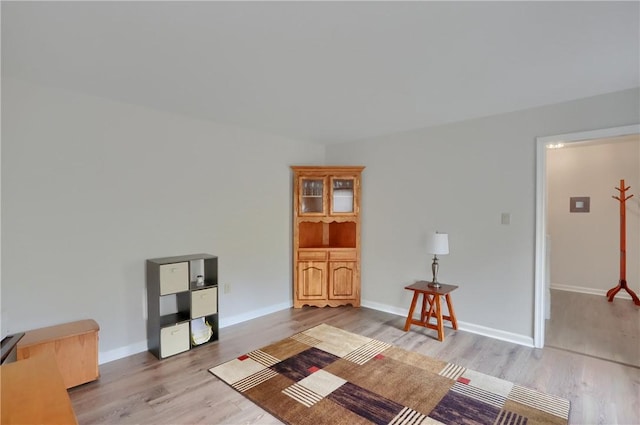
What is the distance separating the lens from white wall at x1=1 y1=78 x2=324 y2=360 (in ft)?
8.19

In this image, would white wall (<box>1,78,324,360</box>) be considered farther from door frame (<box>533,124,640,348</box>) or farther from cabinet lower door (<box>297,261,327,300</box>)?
door frame (<box>533,124,640,348</box>)

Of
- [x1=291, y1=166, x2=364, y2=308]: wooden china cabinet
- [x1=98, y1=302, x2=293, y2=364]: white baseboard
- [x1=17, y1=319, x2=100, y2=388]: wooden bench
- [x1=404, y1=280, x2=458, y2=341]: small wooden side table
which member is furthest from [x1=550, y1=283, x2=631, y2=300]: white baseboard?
[x1=17, y1=319, x2=100, y2=388]: wooden bench

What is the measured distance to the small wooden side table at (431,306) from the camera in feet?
11.1

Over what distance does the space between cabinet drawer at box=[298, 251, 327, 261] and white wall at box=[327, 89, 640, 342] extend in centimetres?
60

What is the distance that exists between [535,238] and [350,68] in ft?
8.26

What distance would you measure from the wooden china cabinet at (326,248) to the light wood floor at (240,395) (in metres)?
0.76

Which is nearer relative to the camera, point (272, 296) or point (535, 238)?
point (535, 238)

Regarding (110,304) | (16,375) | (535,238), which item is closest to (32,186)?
(110,304)

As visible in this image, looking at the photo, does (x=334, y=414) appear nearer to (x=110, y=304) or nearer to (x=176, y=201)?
(x=110, y=304)

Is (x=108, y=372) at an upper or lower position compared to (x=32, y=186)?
lower

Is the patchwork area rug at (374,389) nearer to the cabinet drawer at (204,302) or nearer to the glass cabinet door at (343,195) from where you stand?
the cabinet drawer at (204,302)

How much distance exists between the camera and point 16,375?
4.06ft

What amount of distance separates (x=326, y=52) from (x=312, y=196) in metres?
2.64

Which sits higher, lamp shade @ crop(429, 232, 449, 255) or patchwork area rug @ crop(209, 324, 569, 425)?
lamp shade @ crop(429, 232, 449, 255)
